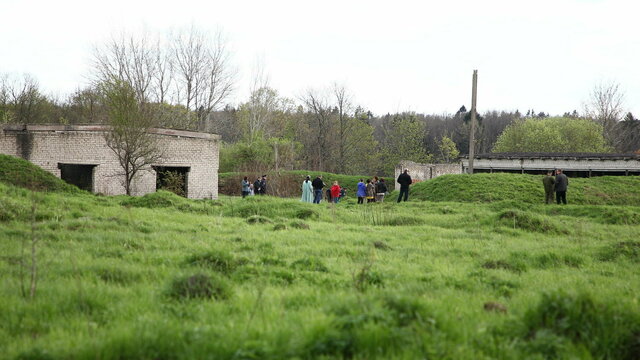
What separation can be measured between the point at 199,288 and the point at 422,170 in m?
41.1

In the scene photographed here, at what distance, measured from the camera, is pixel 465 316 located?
17.6ft

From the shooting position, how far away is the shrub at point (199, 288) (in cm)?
591

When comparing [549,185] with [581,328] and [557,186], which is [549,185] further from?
[581,328]

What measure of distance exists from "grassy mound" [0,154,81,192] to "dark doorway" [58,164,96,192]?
7.49 m

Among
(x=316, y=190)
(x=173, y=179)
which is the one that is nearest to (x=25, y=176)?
(x=173, y=179)

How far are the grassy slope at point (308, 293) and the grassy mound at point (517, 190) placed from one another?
15.1 m

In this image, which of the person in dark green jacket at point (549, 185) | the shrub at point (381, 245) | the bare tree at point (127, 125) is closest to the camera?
the shrub at point (381, 245)

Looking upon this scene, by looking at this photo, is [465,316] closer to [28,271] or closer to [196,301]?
[196,301]

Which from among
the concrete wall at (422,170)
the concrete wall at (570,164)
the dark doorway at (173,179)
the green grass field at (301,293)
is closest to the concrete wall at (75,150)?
the dark doorway at (173,179)

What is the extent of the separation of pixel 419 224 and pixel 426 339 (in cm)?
1245

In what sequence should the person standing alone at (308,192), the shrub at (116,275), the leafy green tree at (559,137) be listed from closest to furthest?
the shrub at (116,275) → the person standing alone at (308,192) → the leafy green tree at (559,137)

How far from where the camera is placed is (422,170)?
45.7 m

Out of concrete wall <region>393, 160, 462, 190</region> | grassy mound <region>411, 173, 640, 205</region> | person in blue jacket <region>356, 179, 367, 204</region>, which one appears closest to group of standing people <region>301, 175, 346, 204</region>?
person in blue jacket <region>356, 179, 367, 204</region>

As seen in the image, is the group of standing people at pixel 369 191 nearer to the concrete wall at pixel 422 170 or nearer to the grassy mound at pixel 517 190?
the grassy mound at pixel 517 190
